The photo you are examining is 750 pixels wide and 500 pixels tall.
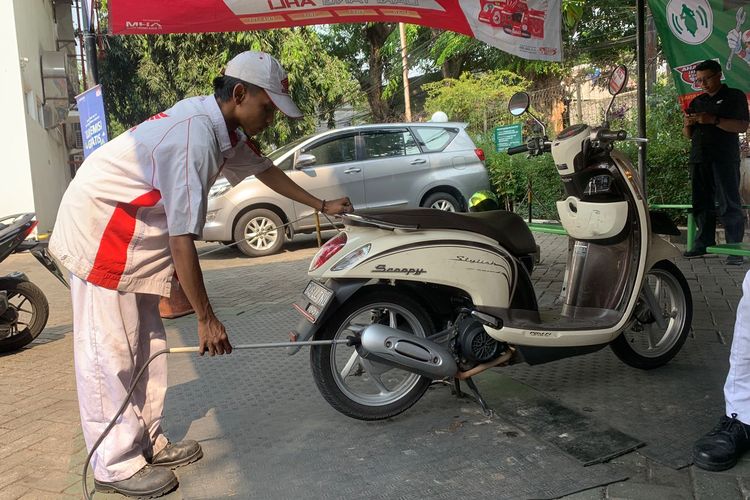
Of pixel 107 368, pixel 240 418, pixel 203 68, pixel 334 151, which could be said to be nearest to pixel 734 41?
pixel 334 151

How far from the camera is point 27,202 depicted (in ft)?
39.7

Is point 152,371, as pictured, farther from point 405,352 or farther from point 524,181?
point 524,181

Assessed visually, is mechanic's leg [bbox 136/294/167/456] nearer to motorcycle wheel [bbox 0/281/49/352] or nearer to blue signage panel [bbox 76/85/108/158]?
motorcycle wheel [bbox 0/281/49/352]

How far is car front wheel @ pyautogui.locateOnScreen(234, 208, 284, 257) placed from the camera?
9.55 m

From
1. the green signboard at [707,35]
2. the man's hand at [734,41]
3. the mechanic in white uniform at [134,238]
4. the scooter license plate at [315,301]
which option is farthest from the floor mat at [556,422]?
Answer: the man's hand at [734,41]

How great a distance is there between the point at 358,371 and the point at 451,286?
806 mm

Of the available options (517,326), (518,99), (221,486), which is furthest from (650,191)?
(221,486)

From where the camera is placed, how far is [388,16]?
6258 mm

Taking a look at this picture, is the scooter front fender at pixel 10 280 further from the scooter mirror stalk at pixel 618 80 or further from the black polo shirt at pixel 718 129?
the black polo shirt at pixel 718 129

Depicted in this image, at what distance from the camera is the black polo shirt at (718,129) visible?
6.09m

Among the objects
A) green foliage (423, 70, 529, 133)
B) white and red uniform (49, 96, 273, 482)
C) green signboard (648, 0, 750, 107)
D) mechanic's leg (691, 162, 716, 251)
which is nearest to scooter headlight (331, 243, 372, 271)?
white and red uniform (49, 96, 273, 482)

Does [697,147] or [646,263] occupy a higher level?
[697,147]

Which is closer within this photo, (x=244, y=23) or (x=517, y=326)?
(x=517, y=326)

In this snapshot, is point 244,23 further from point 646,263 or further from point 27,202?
point 27,202
